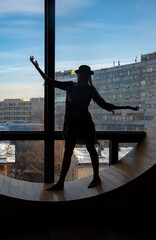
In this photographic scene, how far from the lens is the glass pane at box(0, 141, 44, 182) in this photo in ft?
10.8

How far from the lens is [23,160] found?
11.0 feet

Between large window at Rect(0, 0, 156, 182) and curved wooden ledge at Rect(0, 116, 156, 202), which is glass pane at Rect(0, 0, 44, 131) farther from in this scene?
curved wooden ledge at Rect(0, 116, 156, 202)

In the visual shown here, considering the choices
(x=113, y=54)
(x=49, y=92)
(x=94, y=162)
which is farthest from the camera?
(x=113, y=54)

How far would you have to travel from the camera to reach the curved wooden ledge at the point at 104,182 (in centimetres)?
279

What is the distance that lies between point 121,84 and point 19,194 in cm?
190

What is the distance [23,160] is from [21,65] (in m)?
1.19

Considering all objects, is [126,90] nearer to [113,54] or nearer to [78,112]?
[113,54]

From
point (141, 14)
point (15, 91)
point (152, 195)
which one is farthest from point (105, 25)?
point (152, 195)

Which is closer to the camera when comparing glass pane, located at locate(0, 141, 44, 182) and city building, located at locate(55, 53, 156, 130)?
glass pane, located at locate(0, 141, 44, 182)

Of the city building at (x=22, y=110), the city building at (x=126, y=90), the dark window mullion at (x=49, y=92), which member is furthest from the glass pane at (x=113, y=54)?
the city building at (x=22, y=110)

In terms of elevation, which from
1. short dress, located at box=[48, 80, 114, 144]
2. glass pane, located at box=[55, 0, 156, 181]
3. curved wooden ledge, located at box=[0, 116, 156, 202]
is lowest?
curved wooden ledge, located at box=[0, 116, 156, 202]

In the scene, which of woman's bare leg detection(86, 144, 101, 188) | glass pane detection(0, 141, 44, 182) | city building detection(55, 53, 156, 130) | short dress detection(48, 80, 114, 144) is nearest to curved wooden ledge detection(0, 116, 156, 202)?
woman's bare leg detection(86, 144, 101, 188)

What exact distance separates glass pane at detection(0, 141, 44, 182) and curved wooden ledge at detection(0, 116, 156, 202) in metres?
0.18

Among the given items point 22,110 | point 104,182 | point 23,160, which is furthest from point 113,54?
point 23,160
